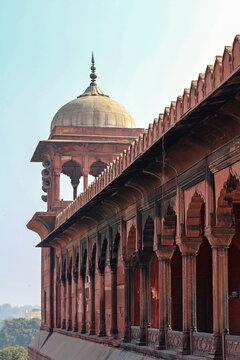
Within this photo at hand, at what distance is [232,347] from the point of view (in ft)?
40.9

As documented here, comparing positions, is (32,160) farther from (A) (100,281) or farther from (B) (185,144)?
(B) (185,144)

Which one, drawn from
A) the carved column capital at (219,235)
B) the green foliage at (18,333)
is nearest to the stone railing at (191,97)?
the carved column capital at (219,235)

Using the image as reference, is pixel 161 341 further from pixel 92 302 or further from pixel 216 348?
pixel 92 302

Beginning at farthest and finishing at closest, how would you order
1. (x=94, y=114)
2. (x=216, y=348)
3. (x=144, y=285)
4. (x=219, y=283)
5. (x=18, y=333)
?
1. (x=18, y=333)
2. (x=94, y=114)
3. (x=144, y=285)
4. (x=219, y=283)
5. (x=216, y=348)

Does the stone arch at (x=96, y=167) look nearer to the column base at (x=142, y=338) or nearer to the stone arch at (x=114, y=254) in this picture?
the stone arch at (x=114, y=254)

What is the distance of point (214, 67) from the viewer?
1173 cm

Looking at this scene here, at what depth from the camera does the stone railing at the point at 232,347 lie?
12234 millimetres

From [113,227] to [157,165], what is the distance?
20.8 feet

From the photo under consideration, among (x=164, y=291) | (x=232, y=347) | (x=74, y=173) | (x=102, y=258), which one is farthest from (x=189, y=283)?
(x=74, y=173)

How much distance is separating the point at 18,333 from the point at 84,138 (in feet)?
511

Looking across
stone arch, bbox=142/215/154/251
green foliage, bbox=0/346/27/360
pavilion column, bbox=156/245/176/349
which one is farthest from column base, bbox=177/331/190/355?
green foliage, bbox=0/346/27/360

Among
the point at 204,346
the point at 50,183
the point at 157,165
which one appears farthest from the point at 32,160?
the point at 204,346

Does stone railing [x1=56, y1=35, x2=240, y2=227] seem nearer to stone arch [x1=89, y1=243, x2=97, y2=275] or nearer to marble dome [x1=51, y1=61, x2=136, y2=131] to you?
stone arch [x1=89, y1=243, x2=97, y2=275]

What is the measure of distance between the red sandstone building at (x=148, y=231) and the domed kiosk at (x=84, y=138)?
0.17ft
